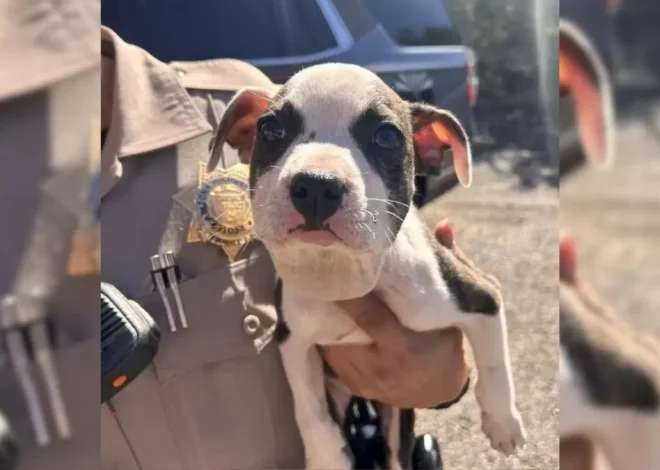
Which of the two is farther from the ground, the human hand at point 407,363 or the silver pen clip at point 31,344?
the silver pen clip at point 31,344

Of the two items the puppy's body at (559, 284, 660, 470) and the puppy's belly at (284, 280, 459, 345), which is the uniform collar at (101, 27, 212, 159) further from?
the puppy's body at (559, 284, 660, 470)

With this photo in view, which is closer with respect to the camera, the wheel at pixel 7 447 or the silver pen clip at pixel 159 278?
the wheel at pixel 7 447

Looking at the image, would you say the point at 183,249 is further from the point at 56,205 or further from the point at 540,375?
the point at 540,375

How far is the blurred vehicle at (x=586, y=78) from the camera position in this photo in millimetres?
533

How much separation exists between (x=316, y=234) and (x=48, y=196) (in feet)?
0.65

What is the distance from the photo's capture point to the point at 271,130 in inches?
23.6

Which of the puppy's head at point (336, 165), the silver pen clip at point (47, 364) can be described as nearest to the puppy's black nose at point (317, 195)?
the puppy's head at point (336, 165)

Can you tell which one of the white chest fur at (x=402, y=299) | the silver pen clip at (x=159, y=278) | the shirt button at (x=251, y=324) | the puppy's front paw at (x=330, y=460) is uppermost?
the silver pen clip at (x=159, y=278)

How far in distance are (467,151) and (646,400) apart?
0.25m

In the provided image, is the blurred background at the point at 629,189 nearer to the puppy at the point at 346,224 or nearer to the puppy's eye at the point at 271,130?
the puppy at the point at 346,224

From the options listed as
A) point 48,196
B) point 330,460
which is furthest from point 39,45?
point 330,460

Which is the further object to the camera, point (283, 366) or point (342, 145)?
point (283, 366)

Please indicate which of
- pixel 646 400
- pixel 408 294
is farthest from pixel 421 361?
pixel 646 400

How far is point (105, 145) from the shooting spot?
61 cm
